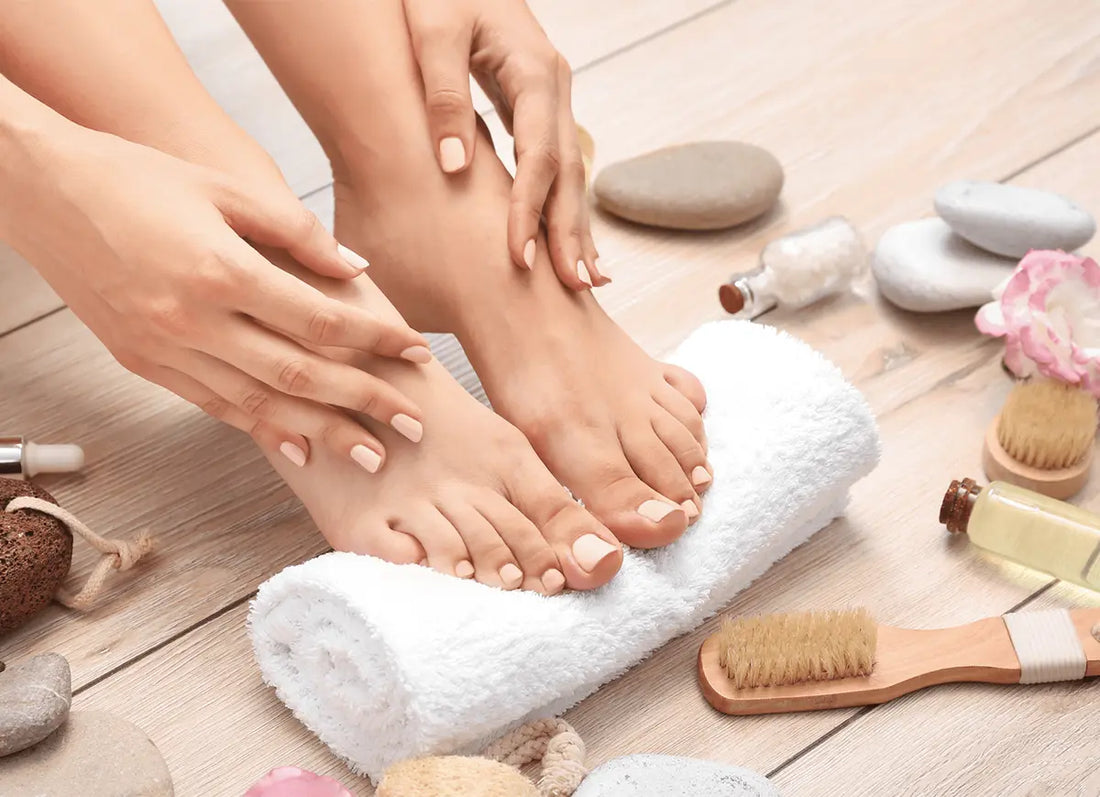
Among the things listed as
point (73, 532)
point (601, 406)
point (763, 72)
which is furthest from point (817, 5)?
point (73, 532)

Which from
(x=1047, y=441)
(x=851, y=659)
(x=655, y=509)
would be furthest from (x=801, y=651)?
(x=1047, y=441)

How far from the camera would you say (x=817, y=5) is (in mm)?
1662

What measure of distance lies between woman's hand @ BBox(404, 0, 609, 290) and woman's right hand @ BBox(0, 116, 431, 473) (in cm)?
14

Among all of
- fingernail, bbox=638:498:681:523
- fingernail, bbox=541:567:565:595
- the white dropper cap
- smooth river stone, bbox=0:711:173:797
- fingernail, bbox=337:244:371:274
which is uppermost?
fingernail, bbox=337:244:371:274

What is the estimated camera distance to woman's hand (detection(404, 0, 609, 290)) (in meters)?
0.98

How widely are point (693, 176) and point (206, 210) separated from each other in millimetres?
610

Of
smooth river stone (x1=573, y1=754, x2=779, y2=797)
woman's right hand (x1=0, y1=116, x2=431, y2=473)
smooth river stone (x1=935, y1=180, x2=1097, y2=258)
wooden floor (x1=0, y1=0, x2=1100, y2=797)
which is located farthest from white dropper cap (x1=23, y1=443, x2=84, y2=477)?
smooth river stone (x1=935, y1=180, x2=1097, y2=258)

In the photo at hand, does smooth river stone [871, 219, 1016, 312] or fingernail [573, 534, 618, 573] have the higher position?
fingernail [573, 534, 618, 573]

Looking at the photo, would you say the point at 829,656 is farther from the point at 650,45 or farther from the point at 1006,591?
the point at 650,45

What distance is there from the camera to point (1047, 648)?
870 millimetres

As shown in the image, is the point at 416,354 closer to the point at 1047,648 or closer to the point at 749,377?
the point at 749,377

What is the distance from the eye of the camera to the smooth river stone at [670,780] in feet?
2.55

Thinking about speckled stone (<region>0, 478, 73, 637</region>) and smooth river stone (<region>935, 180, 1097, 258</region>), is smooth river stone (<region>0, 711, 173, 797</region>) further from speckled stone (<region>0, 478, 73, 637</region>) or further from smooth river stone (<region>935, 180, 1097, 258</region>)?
smooth river stone (<region>935, 180, 1097, 258</region>)

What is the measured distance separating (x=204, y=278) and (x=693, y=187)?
0.62m
